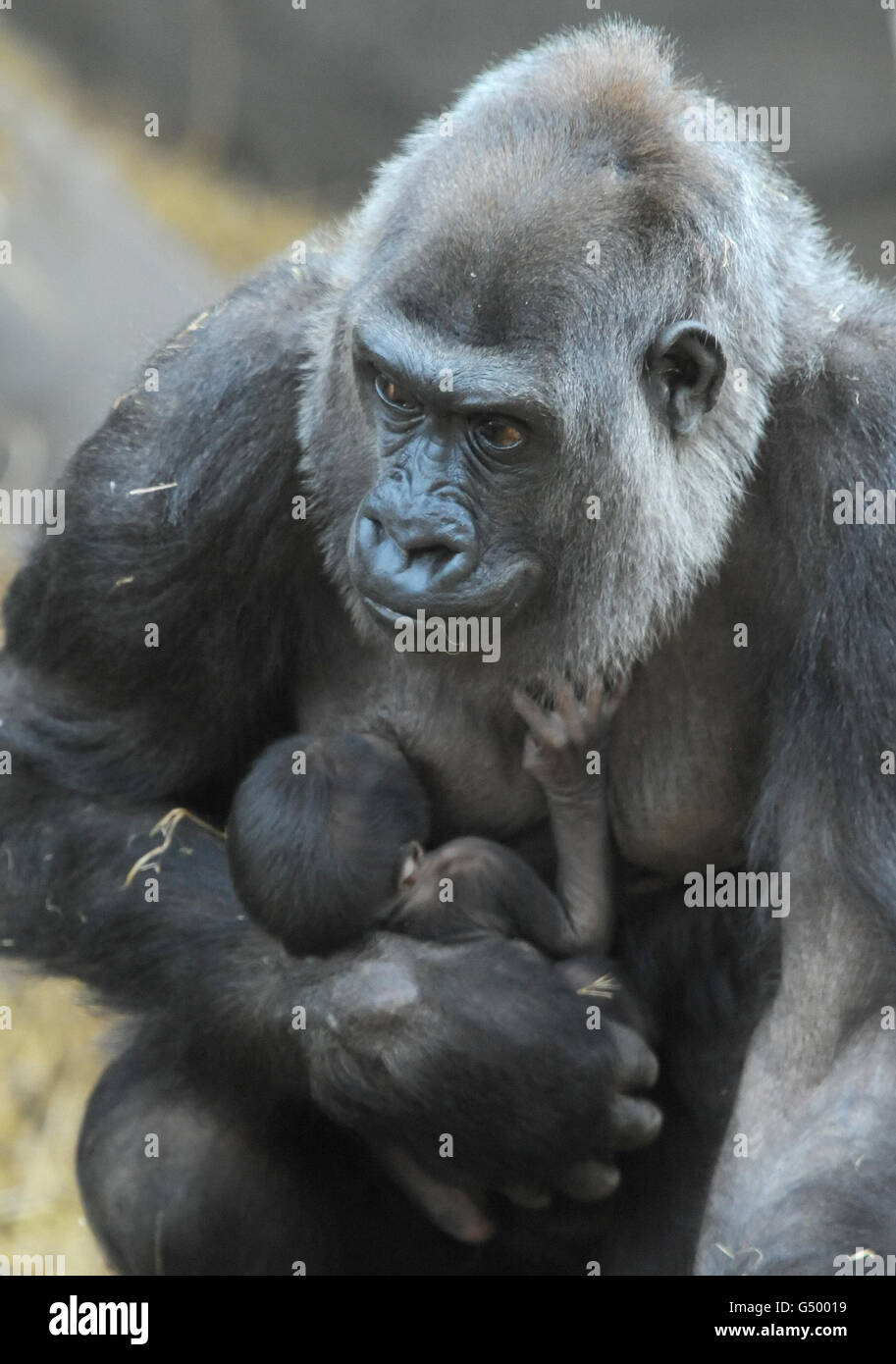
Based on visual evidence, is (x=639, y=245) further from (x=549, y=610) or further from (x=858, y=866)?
(x=858, y=866)

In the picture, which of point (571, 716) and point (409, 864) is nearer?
point (571, 716)

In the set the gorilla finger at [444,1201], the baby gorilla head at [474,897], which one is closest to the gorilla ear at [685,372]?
the baby gorilla head at [474,897]

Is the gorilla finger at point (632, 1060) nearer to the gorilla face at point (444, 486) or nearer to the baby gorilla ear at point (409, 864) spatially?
the baby gorilla ear at point (409, 864)

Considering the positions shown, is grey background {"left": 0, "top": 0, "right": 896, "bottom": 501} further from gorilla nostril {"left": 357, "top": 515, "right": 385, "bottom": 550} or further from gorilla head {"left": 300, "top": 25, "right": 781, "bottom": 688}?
gorilla nostril {"left": 357, "top": 515, "right": 385, "bottom": 550}

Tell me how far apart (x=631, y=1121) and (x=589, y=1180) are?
193mm

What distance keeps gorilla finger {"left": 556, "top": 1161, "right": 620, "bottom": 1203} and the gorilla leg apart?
1.89ft

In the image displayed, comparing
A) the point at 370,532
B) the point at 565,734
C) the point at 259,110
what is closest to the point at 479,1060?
the point at 565,734

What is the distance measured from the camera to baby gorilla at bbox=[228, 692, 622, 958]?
4.34m

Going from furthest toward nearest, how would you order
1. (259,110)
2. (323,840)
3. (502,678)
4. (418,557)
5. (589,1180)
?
(259,110)
(589,1180)
(323,840)
(502,678)
(418,557)

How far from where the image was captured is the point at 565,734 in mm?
4297

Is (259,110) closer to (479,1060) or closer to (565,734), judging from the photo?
(565,734)

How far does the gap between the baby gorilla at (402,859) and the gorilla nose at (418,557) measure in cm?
63
